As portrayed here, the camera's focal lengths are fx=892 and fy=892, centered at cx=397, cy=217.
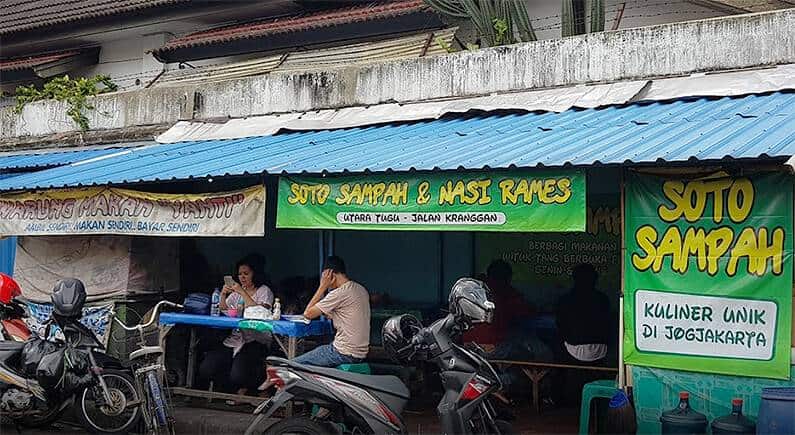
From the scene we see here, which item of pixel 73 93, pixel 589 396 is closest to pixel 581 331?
pixel 589 396

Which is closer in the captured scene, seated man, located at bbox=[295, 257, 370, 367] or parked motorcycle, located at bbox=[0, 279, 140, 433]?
seated man, located at bbox=[295, 257, 370, 367]

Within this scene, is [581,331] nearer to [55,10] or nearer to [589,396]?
[589,396]

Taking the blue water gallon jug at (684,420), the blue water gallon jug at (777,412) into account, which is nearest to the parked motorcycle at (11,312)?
the blue water gallon jug at (684,420)

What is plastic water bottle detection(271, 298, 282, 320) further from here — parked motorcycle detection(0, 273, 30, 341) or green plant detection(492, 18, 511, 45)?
green plant detection(492, 18, 511, 45)

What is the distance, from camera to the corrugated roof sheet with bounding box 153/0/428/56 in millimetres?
10594

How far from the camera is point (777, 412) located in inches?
211

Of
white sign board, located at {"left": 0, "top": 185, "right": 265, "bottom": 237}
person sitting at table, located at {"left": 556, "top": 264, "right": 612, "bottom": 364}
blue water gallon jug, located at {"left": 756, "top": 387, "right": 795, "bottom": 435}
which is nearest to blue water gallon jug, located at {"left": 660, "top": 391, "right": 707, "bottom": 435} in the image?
blue water gallon jug, located at {"left": 756, "top": 387, "right": 795, "bottom": 435}

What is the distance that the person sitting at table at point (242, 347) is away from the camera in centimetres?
854

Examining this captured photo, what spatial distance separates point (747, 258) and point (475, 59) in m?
3.90

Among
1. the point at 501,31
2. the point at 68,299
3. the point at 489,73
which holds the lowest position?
the point at 68,299

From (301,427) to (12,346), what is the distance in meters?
3.16

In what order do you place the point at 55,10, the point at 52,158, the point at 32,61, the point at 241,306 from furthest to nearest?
1. the point at 55,10
2. the point at 32,61
3. the point at 52,158
4. the point at 241,306

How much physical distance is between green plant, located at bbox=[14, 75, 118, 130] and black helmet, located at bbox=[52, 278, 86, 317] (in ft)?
15.5

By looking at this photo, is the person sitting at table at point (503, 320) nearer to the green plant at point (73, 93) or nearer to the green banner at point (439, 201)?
the green banner at point (439, 201)
